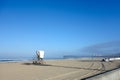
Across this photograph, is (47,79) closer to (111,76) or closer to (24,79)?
(24,79)

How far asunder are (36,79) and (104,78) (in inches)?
369

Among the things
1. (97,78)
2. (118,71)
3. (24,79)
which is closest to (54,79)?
(24,79)

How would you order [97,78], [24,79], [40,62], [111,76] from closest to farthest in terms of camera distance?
[97,78] → [111,76] → [24,79] → [40,62]

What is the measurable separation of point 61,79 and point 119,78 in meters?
6.79

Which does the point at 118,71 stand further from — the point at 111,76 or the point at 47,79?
the point at 47,79

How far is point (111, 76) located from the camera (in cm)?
966

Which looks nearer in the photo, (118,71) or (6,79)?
(118,71)

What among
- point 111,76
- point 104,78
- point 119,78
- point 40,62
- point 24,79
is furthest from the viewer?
point 40,62

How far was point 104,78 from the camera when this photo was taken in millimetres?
8555

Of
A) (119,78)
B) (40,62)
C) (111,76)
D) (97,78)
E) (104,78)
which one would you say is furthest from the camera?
(40,62)

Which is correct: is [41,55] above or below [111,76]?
above

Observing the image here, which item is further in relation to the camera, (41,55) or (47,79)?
(41,55)

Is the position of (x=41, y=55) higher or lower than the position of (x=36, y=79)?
higher

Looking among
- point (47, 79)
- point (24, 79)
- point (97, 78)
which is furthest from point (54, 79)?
point (97, 78)
